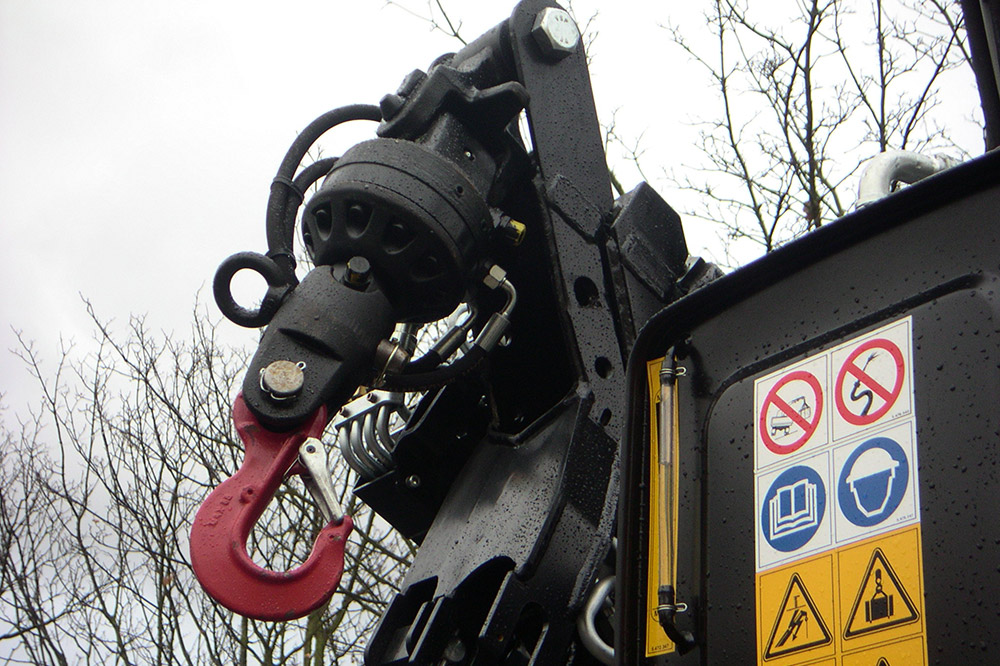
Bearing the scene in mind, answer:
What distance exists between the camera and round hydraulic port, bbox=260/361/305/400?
2307 mm

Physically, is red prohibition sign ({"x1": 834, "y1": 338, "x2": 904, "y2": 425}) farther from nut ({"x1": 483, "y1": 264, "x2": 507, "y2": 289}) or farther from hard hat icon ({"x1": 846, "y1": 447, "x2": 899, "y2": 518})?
nut ({"x1": 483, "y1": 264, "x2": 507, "y2": 289})

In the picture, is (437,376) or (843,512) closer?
(843,512)

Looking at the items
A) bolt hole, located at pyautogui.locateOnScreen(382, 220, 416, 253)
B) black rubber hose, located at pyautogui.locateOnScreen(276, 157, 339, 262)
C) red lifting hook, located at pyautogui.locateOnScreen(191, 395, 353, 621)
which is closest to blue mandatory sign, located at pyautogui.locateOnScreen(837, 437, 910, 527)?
red lifting hook, located at pyautogui.locateOnScreen(191, 395, 353, 621)

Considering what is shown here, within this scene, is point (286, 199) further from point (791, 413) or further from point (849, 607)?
point (849, 607)

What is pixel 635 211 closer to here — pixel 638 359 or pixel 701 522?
pixel 638 359

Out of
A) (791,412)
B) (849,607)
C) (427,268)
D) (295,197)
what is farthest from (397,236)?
(849,607)

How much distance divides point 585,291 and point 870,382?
111 centimetres

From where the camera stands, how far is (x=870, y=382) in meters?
1.67

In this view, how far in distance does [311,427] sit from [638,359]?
73 cm

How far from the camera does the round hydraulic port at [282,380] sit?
2.31m

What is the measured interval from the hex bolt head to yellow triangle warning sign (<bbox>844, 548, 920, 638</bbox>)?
1736 mm

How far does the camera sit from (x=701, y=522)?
6.13 feet

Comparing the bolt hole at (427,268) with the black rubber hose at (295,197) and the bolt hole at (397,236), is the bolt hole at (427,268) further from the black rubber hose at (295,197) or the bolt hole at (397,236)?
the black rubber hose at (295,197)

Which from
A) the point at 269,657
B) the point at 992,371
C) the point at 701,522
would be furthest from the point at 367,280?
the point at 269,657
